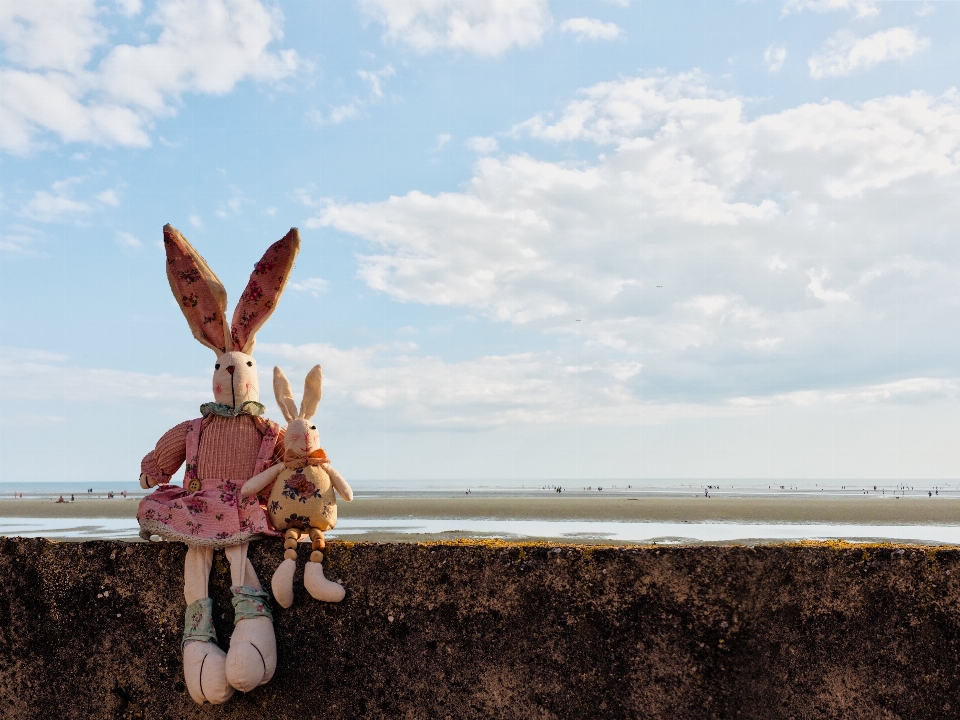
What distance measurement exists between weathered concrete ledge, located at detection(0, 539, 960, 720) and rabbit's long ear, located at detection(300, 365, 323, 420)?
28.2 inches

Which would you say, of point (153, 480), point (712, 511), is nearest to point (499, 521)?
point (712, 511)

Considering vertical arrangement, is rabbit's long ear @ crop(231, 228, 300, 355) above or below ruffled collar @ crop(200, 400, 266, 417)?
above

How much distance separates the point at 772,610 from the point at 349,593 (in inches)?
73.5

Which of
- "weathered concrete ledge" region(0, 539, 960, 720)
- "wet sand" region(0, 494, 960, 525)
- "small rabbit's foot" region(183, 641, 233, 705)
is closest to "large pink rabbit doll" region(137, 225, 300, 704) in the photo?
"small rabbit's foot" region(183, 641, 233, 705)

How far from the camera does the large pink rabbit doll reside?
10.6 feet

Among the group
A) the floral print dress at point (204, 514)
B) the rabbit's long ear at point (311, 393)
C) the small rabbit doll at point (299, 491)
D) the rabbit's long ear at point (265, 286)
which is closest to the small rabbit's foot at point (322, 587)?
the small rabbit doll at point (299, 491)

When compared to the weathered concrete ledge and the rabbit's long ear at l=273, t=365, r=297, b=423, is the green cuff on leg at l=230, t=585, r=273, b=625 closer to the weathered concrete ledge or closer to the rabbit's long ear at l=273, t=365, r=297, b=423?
the weathered concrete ledge

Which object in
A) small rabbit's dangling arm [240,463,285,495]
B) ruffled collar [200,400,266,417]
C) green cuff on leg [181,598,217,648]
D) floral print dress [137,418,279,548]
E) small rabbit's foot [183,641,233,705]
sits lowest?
small rabbit's foot [183,641,233,705]

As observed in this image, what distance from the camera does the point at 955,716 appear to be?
3.00m

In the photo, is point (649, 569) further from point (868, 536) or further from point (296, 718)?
point (868, 536)

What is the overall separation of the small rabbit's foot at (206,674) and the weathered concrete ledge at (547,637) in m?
0.17

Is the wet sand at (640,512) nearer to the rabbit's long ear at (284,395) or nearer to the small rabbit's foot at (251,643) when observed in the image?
the rabbit's long ear at (284,395)

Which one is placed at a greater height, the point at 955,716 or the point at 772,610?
the point at 772,610

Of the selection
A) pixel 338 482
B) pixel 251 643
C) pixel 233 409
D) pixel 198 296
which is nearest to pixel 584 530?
pixel 338 482
